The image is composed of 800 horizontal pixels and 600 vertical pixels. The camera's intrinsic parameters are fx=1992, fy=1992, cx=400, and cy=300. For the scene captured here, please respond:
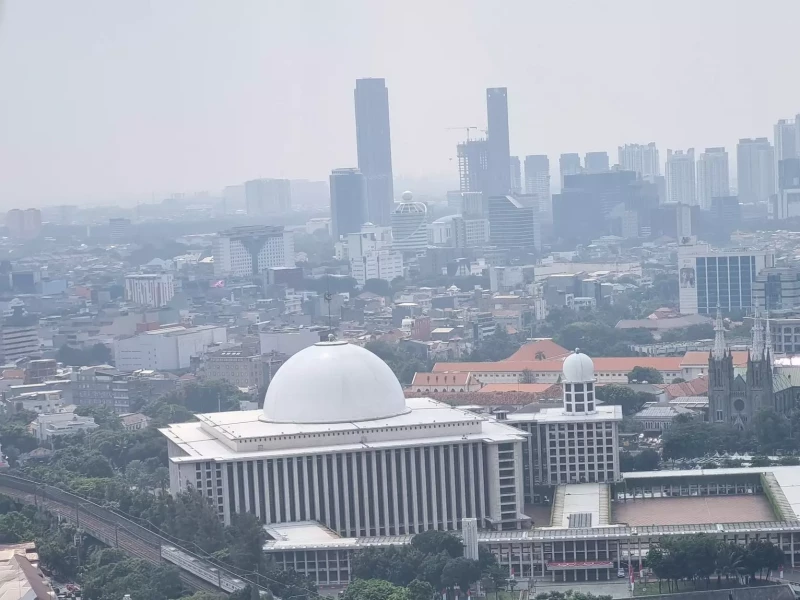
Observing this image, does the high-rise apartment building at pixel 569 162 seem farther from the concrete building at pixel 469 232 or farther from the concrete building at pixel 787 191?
the concrete building at pixel 469 232

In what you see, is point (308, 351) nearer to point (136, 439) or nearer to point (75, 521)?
point (75, 521)

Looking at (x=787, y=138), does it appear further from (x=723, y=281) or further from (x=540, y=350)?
(x=540, y=350)

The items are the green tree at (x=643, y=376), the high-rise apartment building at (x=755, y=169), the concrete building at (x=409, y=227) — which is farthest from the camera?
the high-rise apartment building at (x=755, y=169)

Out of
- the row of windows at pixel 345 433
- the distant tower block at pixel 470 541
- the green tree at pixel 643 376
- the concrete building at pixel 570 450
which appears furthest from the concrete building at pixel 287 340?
the distant tower block at pixel 470 541

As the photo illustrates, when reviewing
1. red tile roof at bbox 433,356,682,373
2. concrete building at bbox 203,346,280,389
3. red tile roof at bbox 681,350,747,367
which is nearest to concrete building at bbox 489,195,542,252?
concrete building at bbox 203,346,280,389

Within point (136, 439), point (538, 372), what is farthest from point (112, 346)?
point (136, 439)
